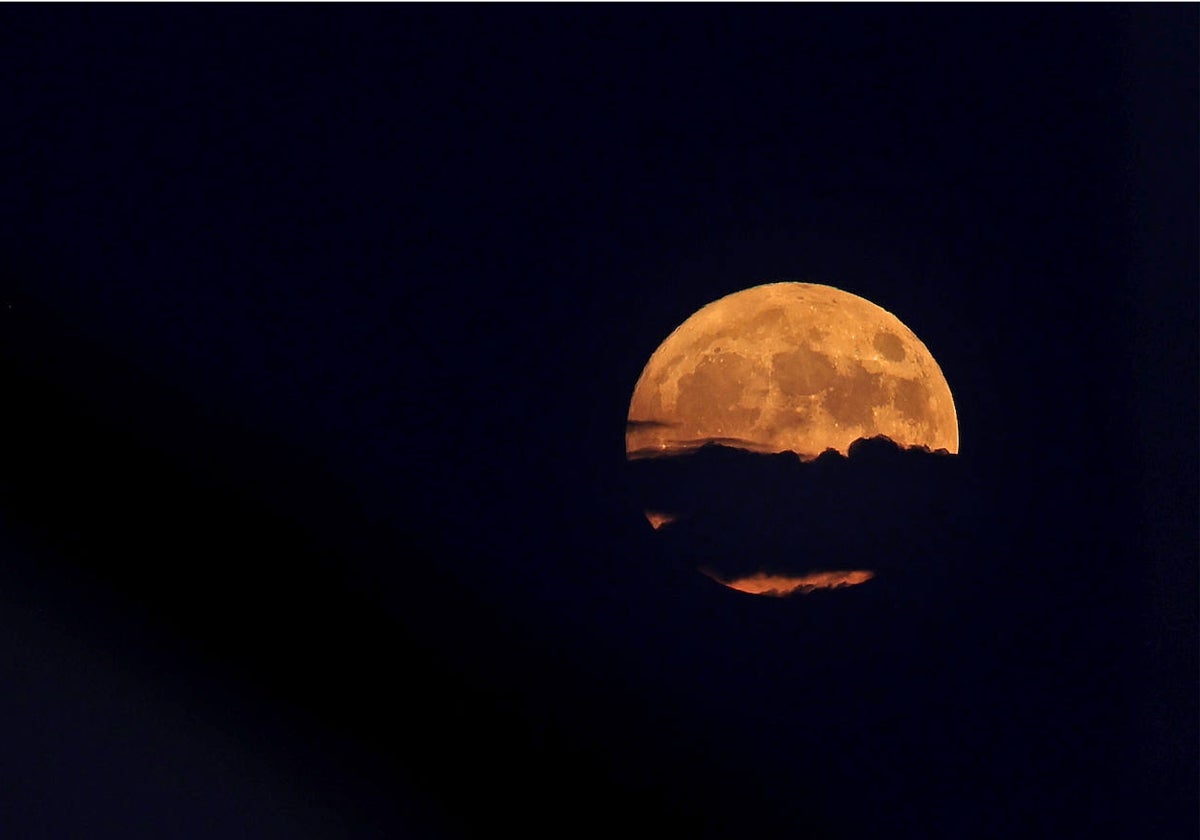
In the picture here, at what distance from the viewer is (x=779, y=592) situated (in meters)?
5.46

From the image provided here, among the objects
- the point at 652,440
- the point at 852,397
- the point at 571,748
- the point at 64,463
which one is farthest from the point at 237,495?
the point at 652,440

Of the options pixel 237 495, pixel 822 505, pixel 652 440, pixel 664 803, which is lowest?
pixel 822 505

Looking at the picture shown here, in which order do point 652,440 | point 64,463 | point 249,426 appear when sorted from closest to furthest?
1. point 64,463
2. point 249,426
3. point 652,440

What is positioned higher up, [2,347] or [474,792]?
[2,347]

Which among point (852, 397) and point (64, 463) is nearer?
point (64, 463)

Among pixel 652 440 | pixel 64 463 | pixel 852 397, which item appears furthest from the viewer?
pixel 652 440

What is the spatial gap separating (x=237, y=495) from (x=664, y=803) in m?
0.22

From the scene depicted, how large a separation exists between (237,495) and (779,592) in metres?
5.13

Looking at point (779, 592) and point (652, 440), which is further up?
point (652, 440)

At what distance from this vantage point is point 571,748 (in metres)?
0.48

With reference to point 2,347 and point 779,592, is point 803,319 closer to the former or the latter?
point 779,592

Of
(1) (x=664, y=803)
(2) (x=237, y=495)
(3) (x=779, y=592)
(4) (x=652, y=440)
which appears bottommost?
(3) (x=779, y=592)

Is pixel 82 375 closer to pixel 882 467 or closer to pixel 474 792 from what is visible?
pixel 474 792

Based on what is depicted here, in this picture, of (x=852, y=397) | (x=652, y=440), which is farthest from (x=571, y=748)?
(x=652, y=440)
